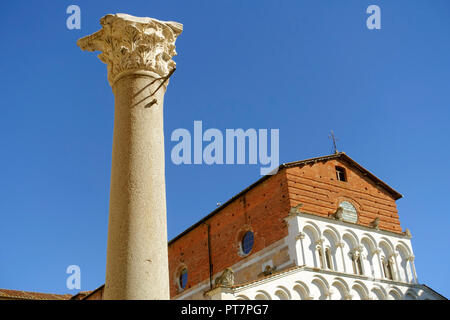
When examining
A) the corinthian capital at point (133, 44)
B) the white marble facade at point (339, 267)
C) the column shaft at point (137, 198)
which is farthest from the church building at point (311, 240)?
the column shaft at point (137, 198)

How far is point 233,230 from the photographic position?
2383 centimetres

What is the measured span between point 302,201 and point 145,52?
55.1ft

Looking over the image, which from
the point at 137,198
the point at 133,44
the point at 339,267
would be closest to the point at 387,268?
the point at 339,267

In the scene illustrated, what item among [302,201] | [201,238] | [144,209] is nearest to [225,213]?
[201,238]

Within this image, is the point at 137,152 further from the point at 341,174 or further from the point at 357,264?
the point at 341,174

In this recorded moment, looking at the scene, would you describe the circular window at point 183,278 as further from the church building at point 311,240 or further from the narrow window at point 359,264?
the narrow window at point 359,264

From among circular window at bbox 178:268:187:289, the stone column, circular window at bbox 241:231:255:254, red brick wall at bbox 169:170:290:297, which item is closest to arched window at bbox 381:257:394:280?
red brick wall at bbox 169:170:290:297

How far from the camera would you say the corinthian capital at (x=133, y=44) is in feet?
19.5

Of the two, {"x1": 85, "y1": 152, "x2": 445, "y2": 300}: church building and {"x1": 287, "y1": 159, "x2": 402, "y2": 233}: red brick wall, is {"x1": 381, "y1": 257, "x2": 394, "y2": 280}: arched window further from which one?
{"x1": 287, "y1": 159, "x2": 402, "y2": 233}: red brick wall

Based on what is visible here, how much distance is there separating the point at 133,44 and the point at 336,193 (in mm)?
19054

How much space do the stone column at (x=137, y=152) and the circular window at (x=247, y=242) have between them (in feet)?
56.5
